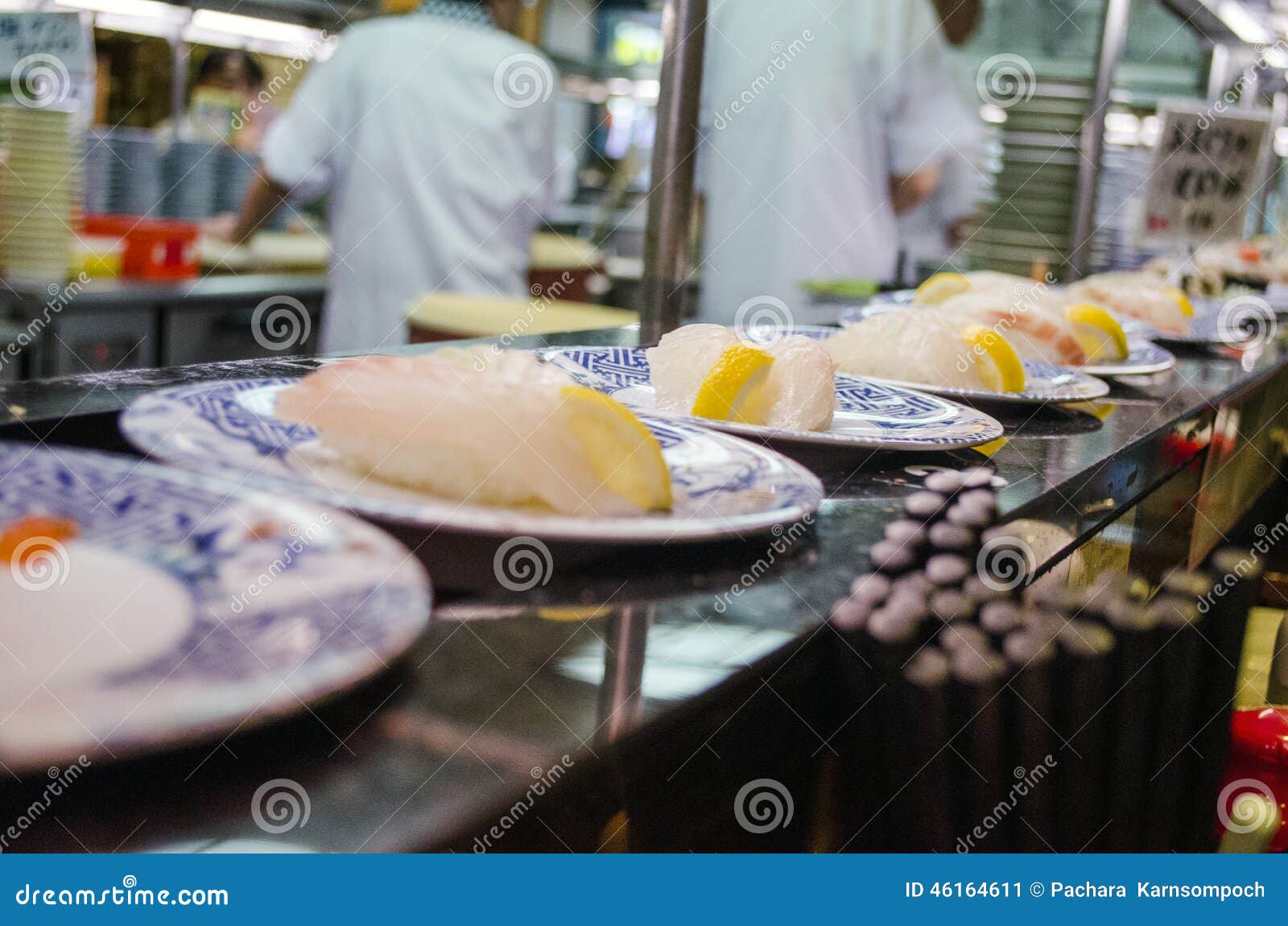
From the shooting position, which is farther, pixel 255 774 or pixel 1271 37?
pixel 1271 37

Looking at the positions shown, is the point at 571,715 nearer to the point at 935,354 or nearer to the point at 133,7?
the point at 935,354

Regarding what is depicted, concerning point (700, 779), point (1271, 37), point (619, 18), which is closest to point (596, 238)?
point (1271, 37)

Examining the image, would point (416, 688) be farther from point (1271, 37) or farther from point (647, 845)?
point (1271, 37)

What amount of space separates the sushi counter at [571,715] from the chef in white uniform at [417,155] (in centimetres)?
221

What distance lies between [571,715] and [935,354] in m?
0.89

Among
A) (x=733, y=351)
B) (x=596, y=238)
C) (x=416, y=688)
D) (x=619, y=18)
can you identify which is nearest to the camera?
(x=416, y=688)

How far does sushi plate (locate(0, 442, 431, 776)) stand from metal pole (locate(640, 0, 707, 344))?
1052 mm

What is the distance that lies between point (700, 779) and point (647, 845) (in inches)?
1.5

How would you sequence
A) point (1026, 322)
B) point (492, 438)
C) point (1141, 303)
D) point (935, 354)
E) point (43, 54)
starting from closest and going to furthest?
point (492, 438), point (935, 354), point (1026, 322), point (1141, 303), point (43, 54)

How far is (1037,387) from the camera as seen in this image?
1.37 m

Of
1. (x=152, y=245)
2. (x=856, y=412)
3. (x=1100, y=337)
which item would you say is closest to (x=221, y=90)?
(x=152, y=245)

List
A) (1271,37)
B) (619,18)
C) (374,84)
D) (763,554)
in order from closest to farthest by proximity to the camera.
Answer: (763,554), (374,84), (1271,37), (619,18)

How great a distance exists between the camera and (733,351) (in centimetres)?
102

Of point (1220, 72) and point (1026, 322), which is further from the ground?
point (1220, 72)
